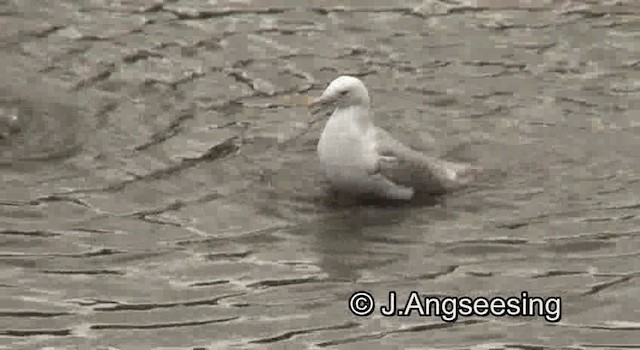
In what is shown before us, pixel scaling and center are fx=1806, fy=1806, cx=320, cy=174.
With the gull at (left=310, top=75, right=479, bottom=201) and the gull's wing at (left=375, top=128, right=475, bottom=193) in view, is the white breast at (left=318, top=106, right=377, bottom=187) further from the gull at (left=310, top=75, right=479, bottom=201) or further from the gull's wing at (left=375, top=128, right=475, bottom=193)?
the gull's wing at (left=375, top=128, right=475, bottom=193)

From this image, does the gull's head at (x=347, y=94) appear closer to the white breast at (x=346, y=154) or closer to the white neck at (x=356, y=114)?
the white neck at (x=356, y=114)

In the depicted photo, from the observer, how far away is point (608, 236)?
12.7 metres

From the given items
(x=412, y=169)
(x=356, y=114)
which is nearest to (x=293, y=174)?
(x=356, y=114)

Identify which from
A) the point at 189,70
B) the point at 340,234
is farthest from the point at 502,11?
the point at 340,234

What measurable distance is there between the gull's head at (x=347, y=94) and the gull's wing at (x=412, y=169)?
0.30 meters

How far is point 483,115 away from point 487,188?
1.60m

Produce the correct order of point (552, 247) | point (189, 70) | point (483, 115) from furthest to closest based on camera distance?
point (189, 70) < point (483, 115) < point (552, 247)

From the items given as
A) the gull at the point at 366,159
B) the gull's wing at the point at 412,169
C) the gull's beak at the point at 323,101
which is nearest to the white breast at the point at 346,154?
the gull at the point at 366,159

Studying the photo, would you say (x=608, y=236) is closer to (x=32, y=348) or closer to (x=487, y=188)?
(x=487, y=188)

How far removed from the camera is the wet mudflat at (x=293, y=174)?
11414 mm

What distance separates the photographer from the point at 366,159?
1340 cm

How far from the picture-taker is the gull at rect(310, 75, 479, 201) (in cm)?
1341

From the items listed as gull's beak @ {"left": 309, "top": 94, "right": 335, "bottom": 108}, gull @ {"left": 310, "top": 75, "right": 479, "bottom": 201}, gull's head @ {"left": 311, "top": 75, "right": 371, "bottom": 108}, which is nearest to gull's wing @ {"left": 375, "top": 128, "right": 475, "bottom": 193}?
gull @ {"left": 310, "top": 75, "right": 479, "bottom": 201}

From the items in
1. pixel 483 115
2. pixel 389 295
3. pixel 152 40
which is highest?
pixel 152 40
